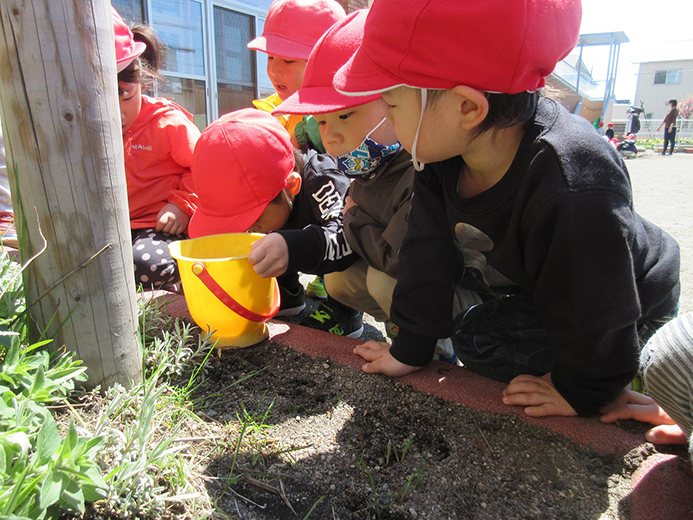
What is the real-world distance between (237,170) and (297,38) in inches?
47.2

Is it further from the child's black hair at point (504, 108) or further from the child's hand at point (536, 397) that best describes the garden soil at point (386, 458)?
the child's black hair at point (504, 108)

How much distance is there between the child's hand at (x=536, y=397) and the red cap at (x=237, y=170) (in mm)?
1203

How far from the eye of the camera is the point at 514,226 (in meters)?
1.26

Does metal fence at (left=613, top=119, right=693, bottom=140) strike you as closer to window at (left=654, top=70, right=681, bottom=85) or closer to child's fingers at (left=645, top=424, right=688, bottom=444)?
window at (left=654, top=70, right=681, bottom=85)

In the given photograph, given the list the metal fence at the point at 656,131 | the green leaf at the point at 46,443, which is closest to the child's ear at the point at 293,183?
the green leaf at the point at 46,443

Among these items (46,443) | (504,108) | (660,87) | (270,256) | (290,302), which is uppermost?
(504,108)

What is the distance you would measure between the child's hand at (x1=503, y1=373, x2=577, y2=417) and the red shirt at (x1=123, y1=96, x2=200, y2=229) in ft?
6.51

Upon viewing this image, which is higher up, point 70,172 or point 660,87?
point 70,172

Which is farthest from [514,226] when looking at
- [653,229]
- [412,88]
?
[653,229]

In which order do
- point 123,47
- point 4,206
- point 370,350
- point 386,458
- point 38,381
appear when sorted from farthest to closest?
point 4,206, point 123,47, point 370,350, point 386,458, point 38,381

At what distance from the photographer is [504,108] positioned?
3.68 ft

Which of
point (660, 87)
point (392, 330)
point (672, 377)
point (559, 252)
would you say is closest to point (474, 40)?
point (559, 252)

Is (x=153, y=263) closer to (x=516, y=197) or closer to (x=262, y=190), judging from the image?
(x=262, y=190)

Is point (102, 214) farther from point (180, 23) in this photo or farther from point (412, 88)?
point (180, 23)
